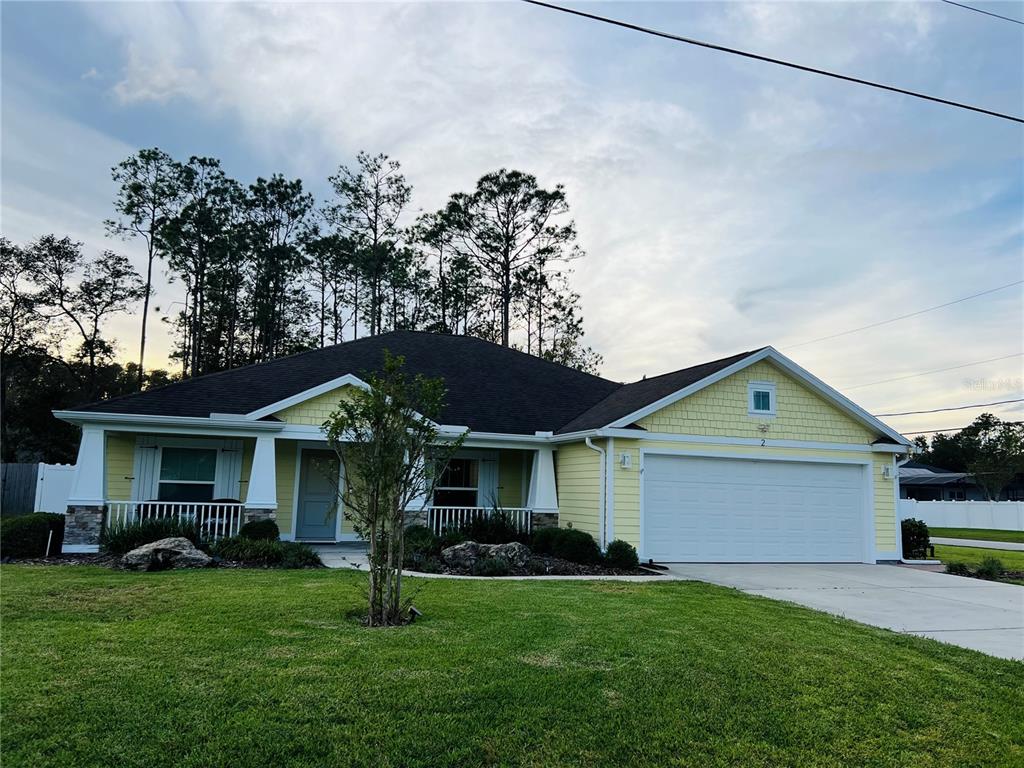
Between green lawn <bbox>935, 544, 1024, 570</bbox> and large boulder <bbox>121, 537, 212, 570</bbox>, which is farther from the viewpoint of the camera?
green lawn <bbox>935, 544, 1024, 570</bbox>

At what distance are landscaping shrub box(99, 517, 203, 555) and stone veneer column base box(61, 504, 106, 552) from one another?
0.47 ft

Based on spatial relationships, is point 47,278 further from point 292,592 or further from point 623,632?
point 623,632

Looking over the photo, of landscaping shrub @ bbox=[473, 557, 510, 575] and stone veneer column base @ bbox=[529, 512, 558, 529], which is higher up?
stone veneer column base @ bbox=[529, 512, 558, 529]

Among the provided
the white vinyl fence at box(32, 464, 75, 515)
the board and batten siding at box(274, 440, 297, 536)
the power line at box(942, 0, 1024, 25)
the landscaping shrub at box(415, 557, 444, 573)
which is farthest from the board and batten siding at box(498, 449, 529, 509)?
the power line at box(942, 0, 1024, 25)

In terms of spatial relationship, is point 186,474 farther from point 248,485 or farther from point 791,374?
point 791,374

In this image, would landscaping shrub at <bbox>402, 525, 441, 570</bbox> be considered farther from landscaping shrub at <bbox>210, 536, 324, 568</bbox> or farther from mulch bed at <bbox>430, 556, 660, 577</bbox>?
landscaping shrub at <bbox>210, 536, 324, 568</bbox>

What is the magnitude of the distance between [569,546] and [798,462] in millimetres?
5634

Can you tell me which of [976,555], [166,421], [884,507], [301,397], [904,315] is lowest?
[976,555]

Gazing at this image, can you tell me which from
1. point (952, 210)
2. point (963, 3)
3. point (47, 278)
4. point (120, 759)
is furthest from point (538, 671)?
point (47, 278)

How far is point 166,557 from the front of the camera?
34.4 ft

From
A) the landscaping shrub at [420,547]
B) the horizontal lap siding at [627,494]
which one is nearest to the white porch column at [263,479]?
the landscaping shrub at [420,547]

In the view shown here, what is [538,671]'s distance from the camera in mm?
5375

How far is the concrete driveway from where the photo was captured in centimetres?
778

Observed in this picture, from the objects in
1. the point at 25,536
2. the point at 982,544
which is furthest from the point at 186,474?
the point at 982,544
